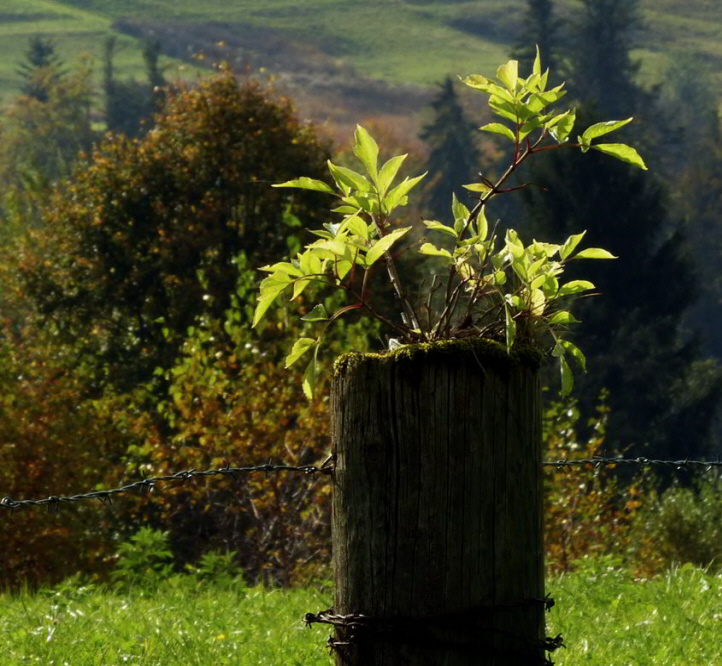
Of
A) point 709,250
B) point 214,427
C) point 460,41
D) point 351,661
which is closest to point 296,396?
point 214,427

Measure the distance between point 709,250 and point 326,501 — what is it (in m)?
57.5

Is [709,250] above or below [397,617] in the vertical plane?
below

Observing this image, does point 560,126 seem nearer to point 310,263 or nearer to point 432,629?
point 310,263

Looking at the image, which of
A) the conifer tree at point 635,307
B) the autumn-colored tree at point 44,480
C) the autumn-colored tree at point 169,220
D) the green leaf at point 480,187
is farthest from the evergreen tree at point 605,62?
the green leaf at point 480,187

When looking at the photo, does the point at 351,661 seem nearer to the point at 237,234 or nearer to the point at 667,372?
the point at 237,234

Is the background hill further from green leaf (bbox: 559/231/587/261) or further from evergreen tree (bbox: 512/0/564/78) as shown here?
green leaf (bbox: 559/231/587/261)

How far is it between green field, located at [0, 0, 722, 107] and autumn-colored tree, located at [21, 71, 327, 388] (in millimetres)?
121040

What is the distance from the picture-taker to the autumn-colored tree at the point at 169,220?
Result: 2397cm

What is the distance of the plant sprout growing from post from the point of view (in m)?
2.85

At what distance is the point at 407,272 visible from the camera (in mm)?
21594

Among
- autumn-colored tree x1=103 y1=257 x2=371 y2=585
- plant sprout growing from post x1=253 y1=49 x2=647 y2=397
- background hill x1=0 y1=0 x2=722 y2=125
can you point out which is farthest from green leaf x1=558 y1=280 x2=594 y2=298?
background hill x1=0 y1=0 x2=722 y2=125

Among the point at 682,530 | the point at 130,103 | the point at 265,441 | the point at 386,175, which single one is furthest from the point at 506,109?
the point at 130,103

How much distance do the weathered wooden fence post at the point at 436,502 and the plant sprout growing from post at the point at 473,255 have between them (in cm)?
12

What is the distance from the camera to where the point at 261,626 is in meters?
6.07
